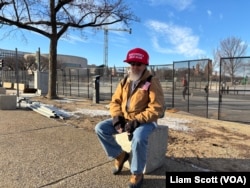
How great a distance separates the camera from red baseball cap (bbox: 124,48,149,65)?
13.7 ft

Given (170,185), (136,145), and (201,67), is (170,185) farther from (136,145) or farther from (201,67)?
(201,67)

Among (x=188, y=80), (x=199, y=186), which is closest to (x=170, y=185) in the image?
(x=199, y=186)

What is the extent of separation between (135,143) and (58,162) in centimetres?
167

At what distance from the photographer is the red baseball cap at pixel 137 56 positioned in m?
4.17

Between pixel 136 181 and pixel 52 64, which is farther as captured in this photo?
pixel 52 64

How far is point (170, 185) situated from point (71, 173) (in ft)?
4.84

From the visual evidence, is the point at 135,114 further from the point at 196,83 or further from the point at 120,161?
the point at 196,83

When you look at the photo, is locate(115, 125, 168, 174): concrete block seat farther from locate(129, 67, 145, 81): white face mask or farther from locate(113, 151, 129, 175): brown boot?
locate(129, 67, 145, 81): white face mask

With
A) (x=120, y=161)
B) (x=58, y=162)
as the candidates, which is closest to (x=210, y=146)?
(x=120, y=161)

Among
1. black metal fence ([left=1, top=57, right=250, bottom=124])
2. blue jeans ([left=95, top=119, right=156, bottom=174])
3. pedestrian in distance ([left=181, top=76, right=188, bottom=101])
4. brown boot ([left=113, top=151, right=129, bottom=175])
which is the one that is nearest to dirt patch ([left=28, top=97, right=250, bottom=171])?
brown boot ([left=113, top=151, right=129, bottom=175])

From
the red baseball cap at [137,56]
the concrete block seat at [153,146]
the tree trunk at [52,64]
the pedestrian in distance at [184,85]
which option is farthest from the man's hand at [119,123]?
the tree trunk at [52,64]

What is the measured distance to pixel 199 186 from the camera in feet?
12.4

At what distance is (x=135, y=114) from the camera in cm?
417

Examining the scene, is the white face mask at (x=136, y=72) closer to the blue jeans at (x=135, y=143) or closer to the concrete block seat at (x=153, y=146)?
the blue jeans at (x=135, y=143)
